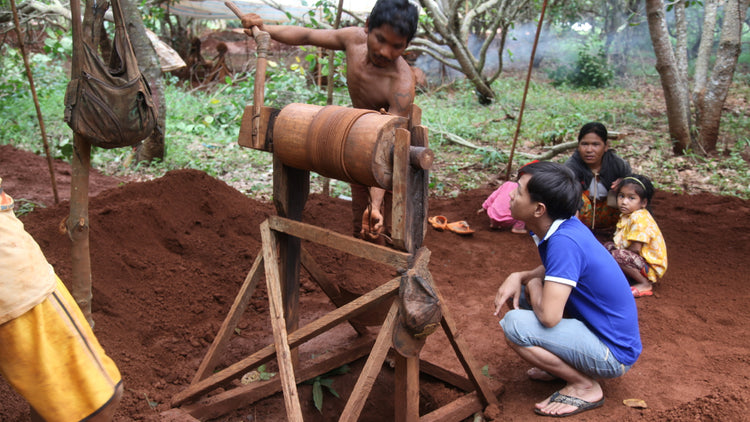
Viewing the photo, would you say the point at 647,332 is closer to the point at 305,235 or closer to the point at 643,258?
the point at 643,258

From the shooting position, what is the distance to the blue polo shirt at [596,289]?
251cm

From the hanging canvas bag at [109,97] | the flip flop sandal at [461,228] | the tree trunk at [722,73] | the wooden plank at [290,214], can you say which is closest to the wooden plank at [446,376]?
the wooden plank at [290,214]

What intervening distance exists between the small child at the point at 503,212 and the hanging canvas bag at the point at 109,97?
3.50m

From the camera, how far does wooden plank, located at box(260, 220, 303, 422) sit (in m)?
2.49

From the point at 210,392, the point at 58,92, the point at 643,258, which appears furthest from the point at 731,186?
the point at 58,92

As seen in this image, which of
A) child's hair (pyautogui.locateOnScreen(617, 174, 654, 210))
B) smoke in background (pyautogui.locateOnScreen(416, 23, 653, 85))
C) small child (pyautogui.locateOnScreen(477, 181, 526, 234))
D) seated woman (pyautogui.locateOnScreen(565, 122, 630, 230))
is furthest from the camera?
smoke in background (pyautogui.locateOnScreen(416, 23, 653, 85))

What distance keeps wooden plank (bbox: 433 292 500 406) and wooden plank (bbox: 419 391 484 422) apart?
0.14 feet

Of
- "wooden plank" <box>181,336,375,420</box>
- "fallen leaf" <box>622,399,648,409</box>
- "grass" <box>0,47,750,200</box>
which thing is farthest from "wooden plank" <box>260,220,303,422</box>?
"grass" <box>0,47,750,200</box>

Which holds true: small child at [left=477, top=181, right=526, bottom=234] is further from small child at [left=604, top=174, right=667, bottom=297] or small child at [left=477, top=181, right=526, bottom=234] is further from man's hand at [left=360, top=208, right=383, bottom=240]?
man's hand at [left=360, top=208, right=383, bottom=240]

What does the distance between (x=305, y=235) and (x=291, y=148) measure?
0.43 meters

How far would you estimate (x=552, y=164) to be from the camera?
8.65 ft

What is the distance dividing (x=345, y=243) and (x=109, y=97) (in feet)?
3.83

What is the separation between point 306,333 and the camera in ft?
8.59

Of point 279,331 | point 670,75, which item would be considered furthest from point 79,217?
point 670,75
